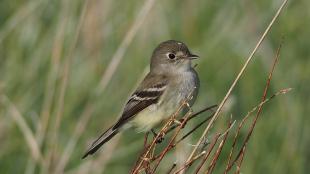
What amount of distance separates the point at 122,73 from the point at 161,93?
1.87 metres

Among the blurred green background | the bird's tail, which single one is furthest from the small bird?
the blurred green background

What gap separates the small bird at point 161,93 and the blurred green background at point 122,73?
278mm

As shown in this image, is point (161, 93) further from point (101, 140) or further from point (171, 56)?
point (101, 140)

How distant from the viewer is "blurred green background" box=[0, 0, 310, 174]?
6691mm

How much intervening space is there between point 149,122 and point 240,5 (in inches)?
111

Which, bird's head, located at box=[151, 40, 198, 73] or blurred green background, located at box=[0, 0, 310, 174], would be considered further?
blurred green background, located at box=[0, 0, 310, 174]

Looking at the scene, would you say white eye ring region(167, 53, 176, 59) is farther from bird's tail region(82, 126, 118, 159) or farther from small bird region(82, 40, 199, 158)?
bird's tail region(82, 126, 118, 159)

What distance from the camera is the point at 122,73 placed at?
26.3ft

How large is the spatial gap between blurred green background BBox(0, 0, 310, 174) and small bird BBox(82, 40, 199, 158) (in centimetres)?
28

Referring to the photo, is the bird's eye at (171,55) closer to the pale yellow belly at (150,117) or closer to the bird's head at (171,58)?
the bird's head at (171,58)

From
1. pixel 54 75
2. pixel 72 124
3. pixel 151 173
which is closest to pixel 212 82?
pixel 72 124

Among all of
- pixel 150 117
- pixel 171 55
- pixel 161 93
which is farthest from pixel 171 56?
pixel 150 117

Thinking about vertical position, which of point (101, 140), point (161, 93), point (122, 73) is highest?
point (101, 140)

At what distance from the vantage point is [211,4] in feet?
27.6
